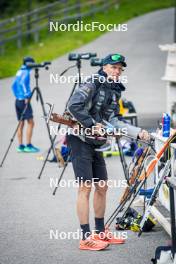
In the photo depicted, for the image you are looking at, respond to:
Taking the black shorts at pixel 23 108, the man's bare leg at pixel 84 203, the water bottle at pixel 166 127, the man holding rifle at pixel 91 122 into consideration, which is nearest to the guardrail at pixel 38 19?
the black shorts at pixel 23 108

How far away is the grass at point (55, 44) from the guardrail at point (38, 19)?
13.2 inches

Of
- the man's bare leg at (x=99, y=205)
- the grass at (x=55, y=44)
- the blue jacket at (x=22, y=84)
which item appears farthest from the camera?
the grass at (x=55, y=44)

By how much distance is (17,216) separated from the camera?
407 inches

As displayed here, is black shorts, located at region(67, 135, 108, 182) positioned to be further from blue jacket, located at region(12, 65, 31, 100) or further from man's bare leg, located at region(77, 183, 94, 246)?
blue jacket, located at region(12, 65, 31, 100)

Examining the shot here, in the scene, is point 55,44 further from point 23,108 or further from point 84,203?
point 84,203

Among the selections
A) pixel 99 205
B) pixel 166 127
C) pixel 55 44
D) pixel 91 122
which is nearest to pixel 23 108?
Result: pixel 166 127

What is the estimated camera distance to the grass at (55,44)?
2988cm

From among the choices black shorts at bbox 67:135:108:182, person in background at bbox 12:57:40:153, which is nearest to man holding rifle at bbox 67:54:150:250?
black shorts at bbox 67:135:108:182

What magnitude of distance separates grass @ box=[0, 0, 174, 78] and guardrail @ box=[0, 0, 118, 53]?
34 cm

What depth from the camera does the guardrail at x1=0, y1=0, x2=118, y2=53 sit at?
3347 centimetres

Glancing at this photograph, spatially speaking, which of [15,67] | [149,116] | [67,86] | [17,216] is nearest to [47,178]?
[17,216]

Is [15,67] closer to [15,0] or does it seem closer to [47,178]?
[15,0]

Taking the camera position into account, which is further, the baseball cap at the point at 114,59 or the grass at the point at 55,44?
the grass at the point at 55,44

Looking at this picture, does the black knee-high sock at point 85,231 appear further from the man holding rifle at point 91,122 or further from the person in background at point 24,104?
the person in background at point 24,104
